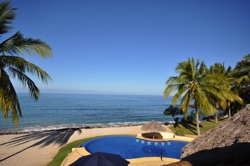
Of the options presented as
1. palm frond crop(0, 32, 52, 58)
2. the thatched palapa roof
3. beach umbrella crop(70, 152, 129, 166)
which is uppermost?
palm frond crop(0, 32, 52, 58)

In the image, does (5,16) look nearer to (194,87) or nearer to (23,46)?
(23,46)

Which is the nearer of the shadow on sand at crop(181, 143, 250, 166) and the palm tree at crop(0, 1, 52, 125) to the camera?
the shadow on sand at crop(181, 143, 250, 166)

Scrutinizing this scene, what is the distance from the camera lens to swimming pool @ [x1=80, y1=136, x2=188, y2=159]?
16.2 metres

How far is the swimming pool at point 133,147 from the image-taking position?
16156mm

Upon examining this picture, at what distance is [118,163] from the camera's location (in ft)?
24.1

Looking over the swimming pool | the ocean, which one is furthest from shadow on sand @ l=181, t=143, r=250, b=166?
the ocean

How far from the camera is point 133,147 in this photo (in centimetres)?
1825

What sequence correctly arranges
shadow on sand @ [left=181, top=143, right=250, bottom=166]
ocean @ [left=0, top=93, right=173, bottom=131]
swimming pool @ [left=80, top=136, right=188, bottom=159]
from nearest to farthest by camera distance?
shadow on sand @ [left=181, top=143, right=250, bottom=166]
swimming pool @ [left=80, top=136, right=188, bottom=159]
ocean @ [left=0, top=93, right=173, bottom=131]

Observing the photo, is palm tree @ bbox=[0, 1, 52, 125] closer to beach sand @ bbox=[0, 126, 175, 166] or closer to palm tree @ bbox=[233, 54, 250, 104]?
beach sand @ bbox=[0, 126, 175, 166]

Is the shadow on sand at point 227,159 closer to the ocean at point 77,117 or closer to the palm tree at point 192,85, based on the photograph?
the palm tree at point 192,85

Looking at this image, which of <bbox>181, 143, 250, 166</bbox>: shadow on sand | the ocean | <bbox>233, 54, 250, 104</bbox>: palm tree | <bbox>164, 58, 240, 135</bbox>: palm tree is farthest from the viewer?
the ocean

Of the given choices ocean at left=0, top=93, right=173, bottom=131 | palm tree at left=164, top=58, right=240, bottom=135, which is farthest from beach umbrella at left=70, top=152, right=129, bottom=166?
ocean at left=0, top=93, right=173, bottom=131

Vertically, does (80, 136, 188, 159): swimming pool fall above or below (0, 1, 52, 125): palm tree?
below

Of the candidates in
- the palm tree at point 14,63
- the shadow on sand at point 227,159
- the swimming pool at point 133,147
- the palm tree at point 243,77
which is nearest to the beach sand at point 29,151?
the swimming pool at point 133,147
